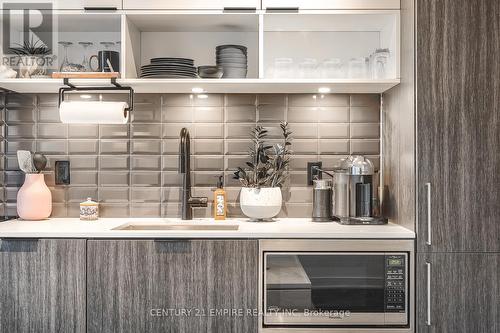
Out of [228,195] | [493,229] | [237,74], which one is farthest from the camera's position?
[228,195]

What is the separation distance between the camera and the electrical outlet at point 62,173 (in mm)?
2812

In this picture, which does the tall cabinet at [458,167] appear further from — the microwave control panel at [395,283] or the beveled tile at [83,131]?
the beveled tile at [83,131]

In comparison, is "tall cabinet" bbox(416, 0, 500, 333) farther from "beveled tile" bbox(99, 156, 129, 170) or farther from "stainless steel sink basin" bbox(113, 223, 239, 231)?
"beveled tile" bbox(99, 156, 129, 170)

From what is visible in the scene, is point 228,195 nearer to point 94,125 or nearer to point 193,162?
point 193,162

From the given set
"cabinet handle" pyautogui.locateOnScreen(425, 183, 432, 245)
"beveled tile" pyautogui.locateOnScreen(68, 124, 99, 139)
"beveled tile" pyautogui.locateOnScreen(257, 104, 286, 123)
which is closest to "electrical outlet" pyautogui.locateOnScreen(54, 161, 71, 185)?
"beveled tile" pyautogui.locateOnScreen(68, 124, 99, 139)

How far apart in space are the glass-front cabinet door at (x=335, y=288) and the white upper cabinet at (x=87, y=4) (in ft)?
4.68

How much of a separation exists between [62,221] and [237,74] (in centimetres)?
121

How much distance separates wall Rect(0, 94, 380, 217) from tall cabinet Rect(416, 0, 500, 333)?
0.64 metres

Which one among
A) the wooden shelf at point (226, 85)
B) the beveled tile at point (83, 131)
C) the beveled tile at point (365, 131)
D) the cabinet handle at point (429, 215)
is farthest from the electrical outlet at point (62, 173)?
the cabinet handle at point (429, 215)

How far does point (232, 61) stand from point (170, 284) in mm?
1142

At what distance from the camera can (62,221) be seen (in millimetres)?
2662

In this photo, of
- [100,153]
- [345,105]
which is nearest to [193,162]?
[100,153]

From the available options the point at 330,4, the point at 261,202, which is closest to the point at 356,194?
the point at 261,202

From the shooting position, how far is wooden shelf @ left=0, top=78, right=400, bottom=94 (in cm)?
245
